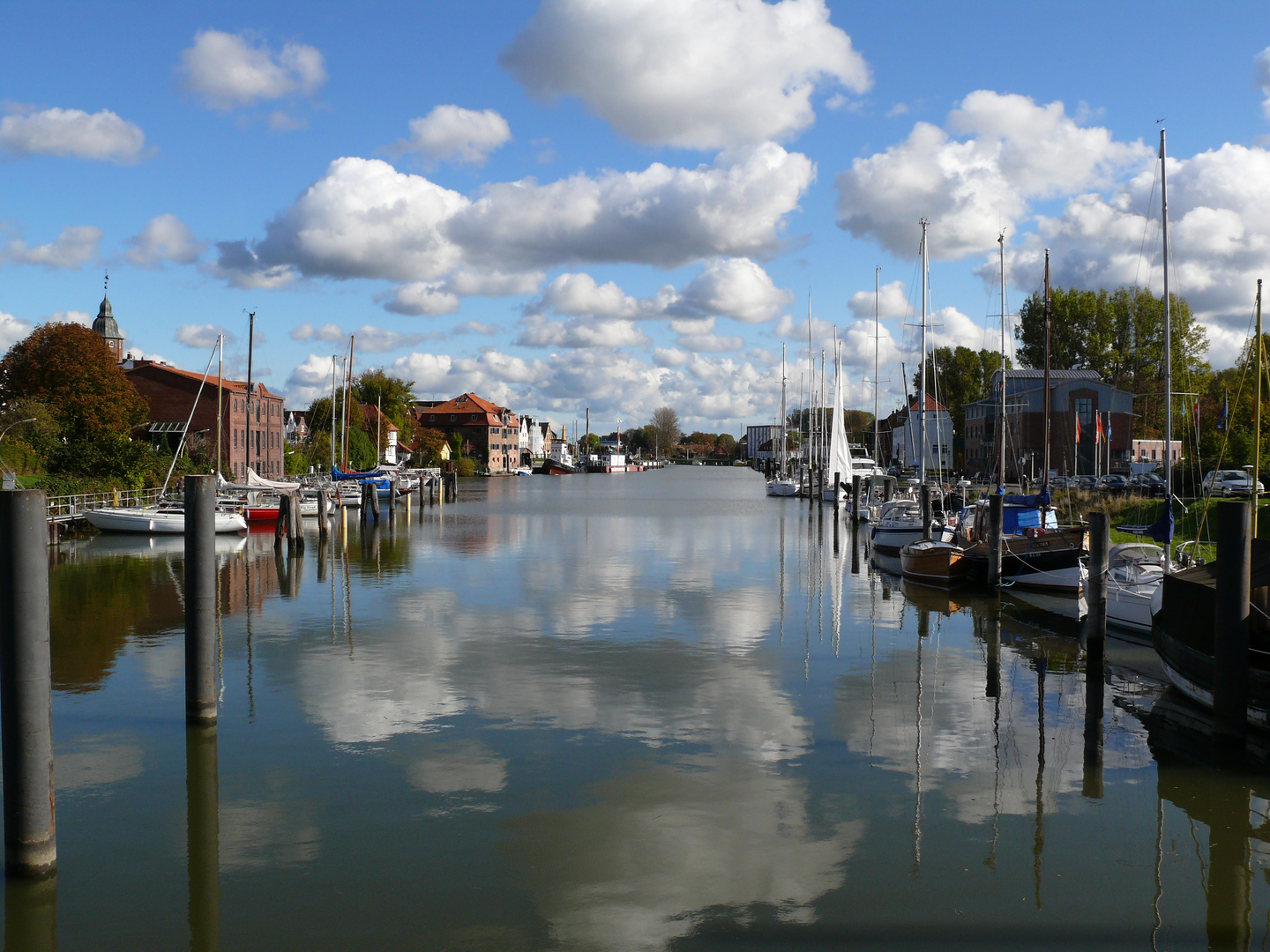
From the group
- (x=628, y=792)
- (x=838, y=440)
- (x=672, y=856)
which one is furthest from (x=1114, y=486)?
(x=672, y=856)

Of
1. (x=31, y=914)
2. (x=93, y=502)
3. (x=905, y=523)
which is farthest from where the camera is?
(x=93, y=502)

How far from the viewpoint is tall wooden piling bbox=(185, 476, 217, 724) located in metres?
12.2

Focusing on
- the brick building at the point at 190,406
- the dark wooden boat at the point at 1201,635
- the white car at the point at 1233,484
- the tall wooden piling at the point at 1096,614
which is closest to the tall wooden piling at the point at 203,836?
the dark wooden boat at the point at 1201,635

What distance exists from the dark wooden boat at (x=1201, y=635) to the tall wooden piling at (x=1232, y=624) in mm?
251

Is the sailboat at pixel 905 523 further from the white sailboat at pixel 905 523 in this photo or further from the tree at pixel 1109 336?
the tree at pixel 1109 336

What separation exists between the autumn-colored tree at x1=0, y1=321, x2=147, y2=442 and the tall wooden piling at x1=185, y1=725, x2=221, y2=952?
159 ft

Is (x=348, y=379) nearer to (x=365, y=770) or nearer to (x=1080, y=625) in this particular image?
(x=1080, y=625)

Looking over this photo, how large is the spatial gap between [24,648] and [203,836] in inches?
118

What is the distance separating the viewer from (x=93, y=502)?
1777 inches

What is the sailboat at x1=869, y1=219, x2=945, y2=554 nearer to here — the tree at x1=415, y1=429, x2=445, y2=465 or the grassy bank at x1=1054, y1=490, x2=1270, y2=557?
the grassy bank at x1=1054, y1=490, x2=1270, y2=557

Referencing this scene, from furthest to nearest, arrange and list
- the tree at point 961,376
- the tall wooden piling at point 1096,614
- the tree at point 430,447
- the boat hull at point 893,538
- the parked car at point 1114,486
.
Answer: the tree at point 430,447, the tree at point 961,376, the parked car at point 1114,486, the boat hull at point 893,538, the tall wooden piling at point 1096,614

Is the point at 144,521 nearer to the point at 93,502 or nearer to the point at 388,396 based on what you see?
the point at 93,502

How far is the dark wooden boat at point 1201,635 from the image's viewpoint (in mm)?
12859

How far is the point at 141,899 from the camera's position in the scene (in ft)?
28.4
